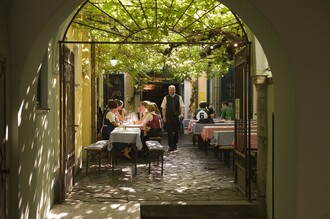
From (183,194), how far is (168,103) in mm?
6541

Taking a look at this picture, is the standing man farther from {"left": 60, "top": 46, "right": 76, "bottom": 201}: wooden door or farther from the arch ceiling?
{"left": 60, "top": 46, "right": 76, "bottom": 201}: wooden door

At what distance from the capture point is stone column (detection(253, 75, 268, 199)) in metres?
7.42

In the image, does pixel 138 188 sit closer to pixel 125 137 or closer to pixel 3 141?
pixel 125 137

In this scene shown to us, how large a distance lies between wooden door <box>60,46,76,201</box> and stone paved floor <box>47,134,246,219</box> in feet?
0.99

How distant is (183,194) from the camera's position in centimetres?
865

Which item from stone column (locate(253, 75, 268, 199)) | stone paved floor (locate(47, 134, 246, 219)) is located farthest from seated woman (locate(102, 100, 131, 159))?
stone column (locate(253, 75, 268, 199))

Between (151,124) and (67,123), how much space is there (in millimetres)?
4683

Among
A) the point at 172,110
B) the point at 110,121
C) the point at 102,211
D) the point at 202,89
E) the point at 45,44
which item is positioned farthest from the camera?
the point at 202,89

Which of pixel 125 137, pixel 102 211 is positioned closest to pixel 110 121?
pixel 125 137

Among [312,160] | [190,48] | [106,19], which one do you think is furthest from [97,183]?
[190,48]

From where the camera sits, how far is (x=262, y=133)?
760 cm

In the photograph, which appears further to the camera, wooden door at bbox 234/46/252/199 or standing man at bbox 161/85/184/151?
standing man at bbox 161/85/184/151

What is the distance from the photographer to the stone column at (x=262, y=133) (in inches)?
292

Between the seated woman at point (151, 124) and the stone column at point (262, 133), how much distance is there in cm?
539
